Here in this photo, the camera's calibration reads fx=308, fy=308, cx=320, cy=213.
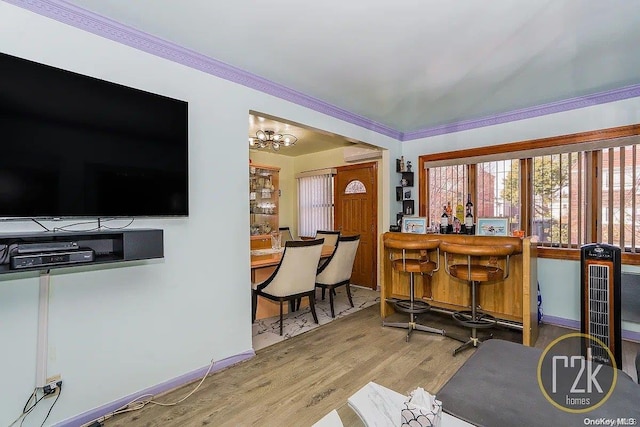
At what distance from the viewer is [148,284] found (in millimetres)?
2215

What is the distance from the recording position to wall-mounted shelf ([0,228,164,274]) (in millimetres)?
1630

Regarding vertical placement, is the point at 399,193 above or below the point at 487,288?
above

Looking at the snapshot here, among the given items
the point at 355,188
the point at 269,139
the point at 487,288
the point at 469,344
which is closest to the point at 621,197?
the point at 487,288

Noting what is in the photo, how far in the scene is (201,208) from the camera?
2494 millimetres

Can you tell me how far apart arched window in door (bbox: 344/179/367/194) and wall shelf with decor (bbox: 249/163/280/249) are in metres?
1.30

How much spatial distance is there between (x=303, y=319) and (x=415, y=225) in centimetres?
176

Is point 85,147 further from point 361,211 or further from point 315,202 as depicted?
point 315,202

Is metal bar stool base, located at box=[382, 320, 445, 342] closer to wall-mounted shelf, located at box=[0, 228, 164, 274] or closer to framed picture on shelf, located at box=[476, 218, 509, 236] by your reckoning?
framed picture on shelf, located at box=[476, 218, 509, 236]

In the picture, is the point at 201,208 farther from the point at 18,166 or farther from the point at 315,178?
the point at 315,178

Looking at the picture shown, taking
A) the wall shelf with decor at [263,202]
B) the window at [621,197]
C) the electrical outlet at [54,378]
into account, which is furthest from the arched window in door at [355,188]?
the electrical outlet at [54,378]

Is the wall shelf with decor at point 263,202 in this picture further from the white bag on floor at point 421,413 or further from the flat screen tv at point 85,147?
the white bag on floor at point 421,413

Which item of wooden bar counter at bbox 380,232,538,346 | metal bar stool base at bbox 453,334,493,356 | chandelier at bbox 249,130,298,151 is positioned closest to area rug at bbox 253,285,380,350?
wooden bar counter at bbox 380,232,538,346

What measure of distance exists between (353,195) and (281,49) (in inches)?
134

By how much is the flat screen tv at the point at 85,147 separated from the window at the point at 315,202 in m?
3.87
